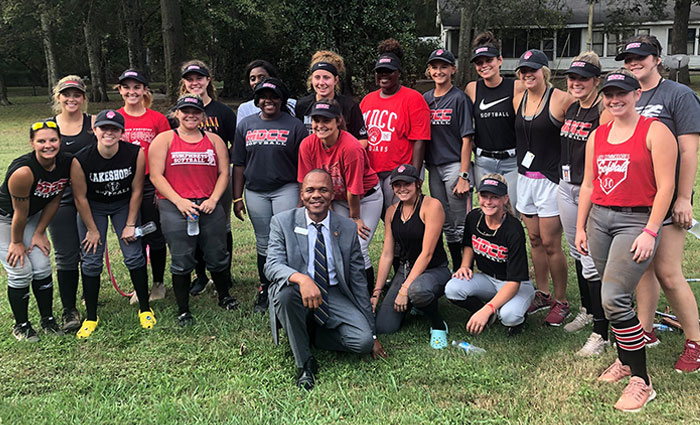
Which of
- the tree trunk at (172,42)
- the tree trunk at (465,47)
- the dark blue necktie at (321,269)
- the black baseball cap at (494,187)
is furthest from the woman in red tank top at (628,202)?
the tree trunk at (465,47)

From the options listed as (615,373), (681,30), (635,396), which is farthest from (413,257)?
(681,30)

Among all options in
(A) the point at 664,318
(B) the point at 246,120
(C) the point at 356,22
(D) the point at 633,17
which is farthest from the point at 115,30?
(A) the point at 664,318

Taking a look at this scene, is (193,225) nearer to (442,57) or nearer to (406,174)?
(406,174)

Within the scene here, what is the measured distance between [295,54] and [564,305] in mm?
16774

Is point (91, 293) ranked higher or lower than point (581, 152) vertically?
lower

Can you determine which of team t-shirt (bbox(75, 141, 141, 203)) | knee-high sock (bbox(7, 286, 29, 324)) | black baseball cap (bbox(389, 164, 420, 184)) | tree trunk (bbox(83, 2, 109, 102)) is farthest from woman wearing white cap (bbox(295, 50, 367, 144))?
tree trunk (bbox(83, 2, 109, 102))

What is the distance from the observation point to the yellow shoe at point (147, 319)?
16.2 ft

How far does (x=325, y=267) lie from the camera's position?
4.25 metres

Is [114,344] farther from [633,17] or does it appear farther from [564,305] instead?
[633,17]

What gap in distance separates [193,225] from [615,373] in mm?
3366

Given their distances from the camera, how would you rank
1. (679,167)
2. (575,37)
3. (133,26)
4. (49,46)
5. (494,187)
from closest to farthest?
(679,167), (494,187), (49,46), (133,26), (575,37)

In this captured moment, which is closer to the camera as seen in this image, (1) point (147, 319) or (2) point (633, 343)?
(2) point (633, 343)

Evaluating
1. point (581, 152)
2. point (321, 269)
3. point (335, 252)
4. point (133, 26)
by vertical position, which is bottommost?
point (321, 269)

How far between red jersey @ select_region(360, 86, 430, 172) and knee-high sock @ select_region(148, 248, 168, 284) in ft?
7.33
